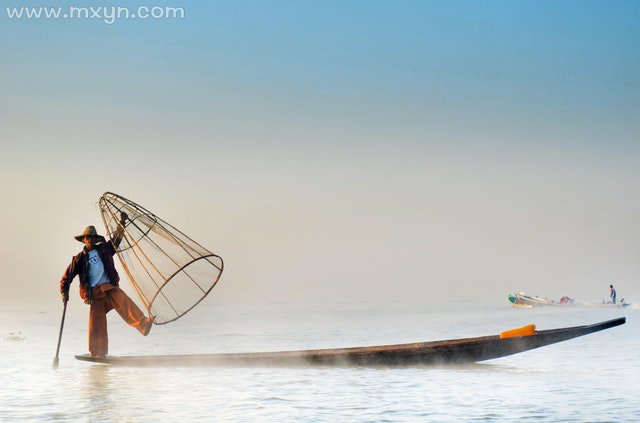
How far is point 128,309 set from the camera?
432 inches

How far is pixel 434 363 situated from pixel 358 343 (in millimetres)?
10842

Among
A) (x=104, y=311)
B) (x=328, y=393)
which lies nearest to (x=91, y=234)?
(x=104, y=311)

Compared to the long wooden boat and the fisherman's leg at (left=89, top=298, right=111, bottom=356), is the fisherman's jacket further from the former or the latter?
the long wooden boat

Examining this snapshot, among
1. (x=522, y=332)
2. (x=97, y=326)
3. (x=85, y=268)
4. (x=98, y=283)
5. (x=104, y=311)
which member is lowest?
(x=522, y=332)

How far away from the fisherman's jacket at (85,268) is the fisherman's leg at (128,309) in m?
0.15

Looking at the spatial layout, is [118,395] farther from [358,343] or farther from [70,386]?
A: [358,343]

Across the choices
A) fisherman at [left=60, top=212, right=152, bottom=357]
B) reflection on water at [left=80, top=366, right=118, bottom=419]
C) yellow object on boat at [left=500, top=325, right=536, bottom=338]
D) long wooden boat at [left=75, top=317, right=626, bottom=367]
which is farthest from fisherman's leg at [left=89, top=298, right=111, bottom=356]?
yellow object on boat at [left=500, top=325, right=536, bottom=338]

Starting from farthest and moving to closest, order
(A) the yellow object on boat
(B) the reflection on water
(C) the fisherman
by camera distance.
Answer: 1. (C) the fisherman
2. (A) the yellow object on boat
3. (B) the reflection on water

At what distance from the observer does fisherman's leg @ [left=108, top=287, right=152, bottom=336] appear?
35.6 feet

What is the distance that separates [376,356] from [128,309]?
3339 mm

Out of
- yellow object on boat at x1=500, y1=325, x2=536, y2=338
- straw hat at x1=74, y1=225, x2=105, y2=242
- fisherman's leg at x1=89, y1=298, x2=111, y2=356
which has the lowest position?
yellow object on boat at x1=500, y1=325, x2=536, y2=338

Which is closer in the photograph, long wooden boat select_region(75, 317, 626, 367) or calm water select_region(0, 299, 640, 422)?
calm water select_region(0, 299, 640, 422)

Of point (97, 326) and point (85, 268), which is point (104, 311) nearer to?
point (97, 326)

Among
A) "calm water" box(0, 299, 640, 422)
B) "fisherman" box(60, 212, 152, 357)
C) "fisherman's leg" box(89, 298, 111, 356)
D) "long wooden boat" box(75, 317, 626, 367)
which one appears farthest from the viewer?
"fisherman's leg" box(89, 298, 111, 356)
